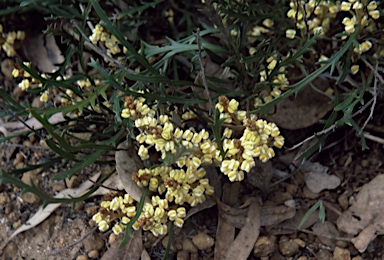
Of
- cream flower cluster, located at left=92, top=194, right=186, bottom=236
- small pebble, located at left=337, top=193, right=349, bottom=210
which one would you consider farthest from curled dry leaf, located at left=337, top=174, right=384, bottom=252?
cream flower cluster, located at left=92, top=194, right=186, bottom=236

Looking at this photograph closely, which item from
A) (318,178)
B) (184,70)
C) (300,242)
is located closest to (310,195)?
(318,178)

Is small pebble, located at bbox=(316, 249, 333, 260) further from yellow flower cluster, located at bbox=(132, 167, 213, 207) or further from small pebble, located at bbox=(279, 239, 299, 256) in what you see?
yellow flower cluster, located at bbox=(132, 167, 213, 207)

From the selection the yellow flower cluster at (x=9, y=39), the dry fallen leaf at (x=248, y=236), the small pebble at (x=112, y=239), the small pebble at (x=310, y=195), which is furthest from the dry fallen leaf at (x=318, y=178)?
the yellow flower cluster at (x=9, y=39)

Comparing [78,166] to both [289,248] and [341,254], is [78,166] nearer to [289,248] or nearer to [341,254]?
[289,248]

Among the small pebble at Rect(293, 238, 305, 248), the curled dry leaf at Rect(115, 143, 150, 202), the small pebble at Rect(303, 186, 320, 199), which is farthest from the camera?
the small pebble at Rect(303, 186, 320, 199)

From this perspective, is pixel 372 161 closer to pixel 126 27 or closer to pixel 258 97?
pixel 258 97

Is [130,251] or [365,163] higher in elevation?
[130,251]
